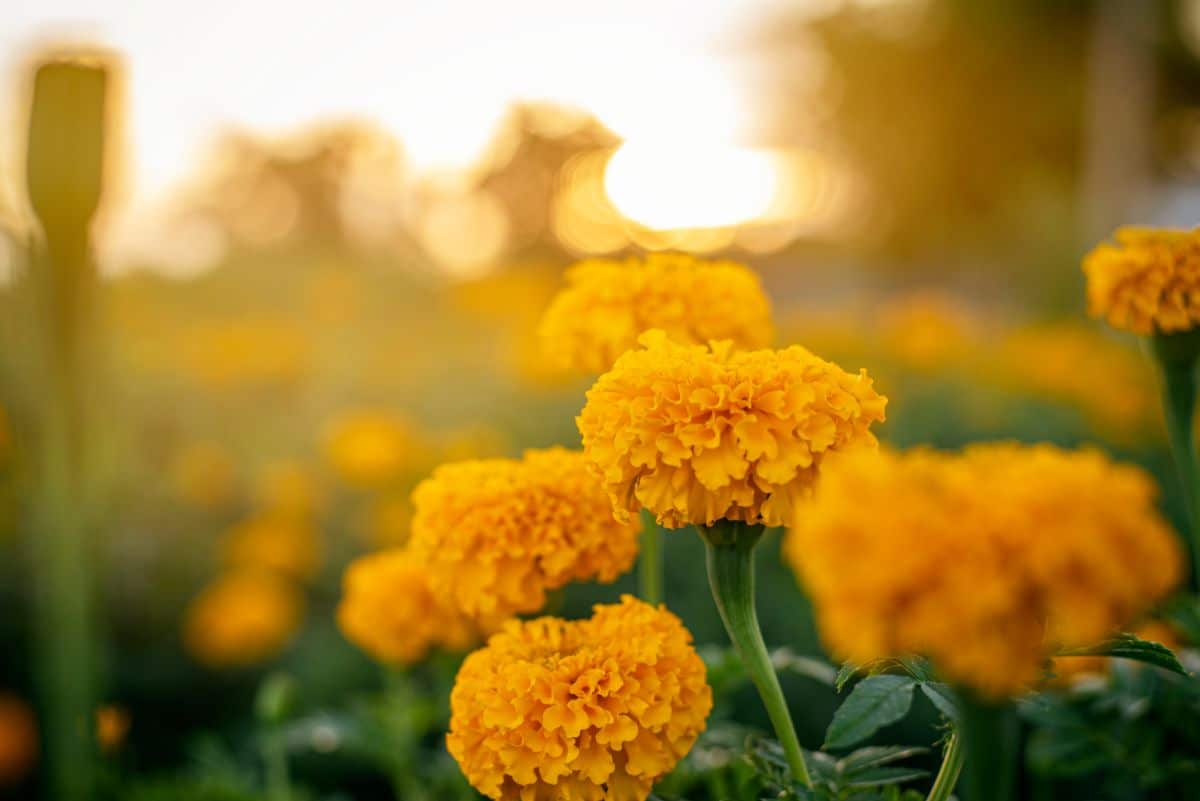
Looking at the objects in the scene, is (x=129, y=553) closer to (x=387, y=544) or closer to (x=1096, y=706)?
(x=387, y=544)

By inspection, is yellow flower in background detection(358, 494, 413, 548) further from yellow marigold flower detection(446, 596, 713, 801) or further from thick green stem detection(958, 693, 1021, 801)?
thick green stem detection(958, 693, 1021, 801)

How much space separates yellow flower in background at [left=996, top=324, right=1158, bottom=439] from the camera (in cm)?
392

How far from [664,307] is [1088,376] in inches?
138

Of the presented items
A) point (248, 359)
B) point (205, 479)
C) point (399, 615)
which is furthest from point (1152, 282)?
point (248, 359)

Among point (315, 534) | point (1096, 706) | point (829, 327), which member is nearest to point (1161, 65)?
point (829, 327)

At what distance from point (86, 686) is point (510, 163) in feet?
16.9

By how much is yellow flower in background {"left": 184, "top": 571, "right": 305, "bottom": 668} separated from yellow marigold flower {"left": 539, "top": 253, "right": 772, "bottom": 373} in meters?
2.52

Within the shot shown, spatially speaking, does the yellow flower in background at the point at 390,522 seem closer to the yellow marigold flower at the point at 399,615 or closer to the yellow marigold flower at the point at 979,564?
the yellow marigold flower at the point at 399,615

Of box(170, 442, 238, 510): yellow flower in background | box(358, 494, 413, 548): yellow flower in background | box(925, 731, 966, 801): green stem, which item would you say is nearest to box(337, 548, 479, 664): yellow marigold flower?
box(925, 731, 966, 801): green stem

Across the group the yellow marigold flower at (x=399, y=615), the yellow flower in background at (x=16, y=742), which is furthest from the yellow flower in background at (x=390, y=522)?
the yellow marigold flower at (x=399, y=615)

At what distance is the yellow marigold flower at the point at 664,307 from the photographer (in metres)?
1.14

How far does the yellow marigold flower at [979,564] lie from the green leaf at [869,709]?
0.66ft

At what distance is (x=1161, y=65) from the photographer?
1455 cm

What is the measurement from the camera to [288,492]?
3795mm
